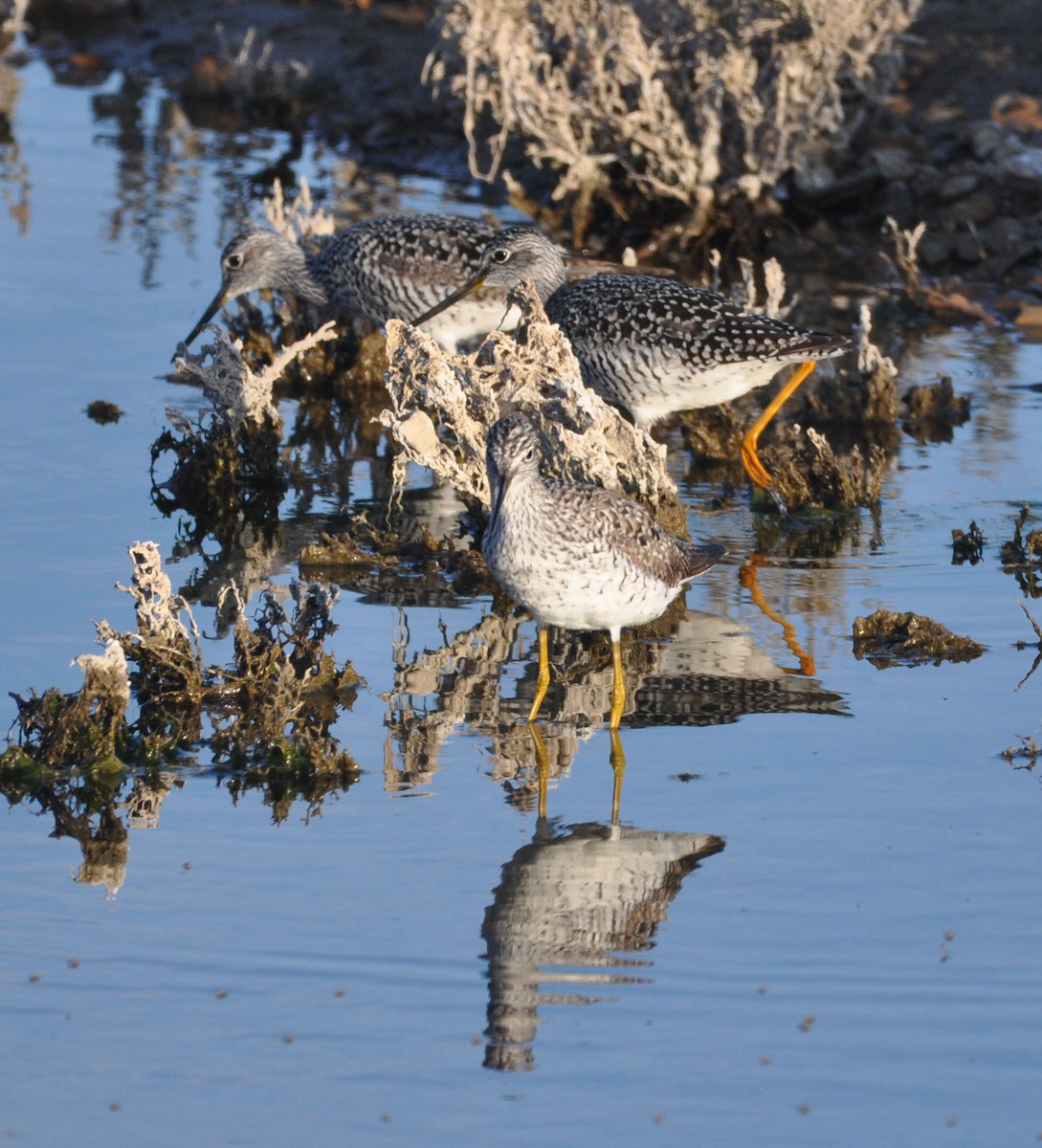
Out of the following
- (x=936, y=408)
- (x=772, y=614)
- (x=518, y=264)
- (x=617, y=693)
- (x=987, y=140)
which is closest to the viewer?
(x=617, y=693)

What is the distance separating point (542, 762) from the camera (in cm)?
717

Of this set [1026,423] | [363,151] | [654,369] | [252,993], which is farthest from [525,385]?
[363,151]

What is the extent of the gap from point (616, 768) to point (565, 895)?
108cm

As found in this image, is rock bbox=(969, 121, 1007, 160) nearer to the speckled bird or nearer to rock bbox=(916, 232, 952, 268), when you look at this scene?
rock bbox=(916, 232, 952, 268)

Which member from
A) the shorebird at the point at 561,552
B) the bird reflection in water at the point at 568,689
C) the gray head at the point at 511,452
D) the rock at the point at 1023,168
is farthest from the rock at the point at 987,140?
the gray head at the point at 511,452

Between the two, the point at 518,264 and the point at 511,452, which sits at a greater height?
the point at 511,452

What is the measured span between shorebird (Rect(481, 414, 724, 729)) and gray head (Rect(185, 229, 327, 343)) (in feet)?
18.3

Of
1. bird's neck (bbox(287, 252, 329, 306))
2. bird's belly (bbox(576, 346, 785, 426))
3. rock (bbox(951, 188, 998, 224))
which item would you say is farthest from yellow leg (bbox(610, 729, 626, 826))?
rock (bbox(951, 188, 998, 224))

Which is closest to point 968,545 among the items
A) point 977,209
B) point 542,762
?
point 542,762

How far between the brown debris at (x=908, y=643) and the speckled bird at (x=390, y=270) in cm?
418

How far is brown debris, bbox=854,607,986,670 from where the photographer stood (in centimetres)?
809

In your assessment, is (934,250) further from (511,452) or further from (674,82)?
(511,452)

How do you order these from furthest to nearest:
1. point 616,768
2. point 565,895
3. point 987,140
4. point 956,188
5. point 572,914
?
point 987,140, point 956,188, point 616,768, point 565,895, point 572,914

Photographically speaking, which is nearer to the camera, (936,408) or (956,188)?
(936,408)
